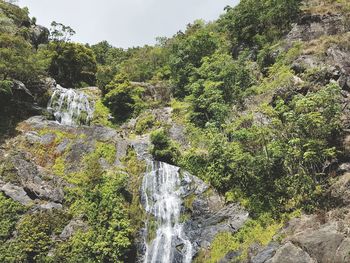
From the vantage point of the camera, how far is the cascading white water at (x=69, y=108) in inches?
A: 1356

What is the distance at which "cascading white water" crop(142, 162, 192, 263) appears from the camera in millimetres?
20492

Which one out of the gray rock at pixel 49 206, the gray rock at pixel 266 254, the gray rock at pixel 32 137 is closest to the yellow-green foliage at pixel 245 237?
the gray rock at pixel 266 254

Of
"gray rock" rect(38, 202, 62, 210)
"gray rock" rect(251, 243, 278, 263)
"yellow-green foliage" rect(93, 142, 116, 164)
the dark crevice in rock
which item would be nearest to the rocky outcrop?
"yellow-green foliage" rect(93, 142, 116, 164)

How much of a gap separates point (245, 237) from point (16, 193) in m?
13.7

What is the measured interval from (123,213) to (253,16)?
25.6m

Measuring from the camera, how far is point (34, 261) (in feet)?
65.3

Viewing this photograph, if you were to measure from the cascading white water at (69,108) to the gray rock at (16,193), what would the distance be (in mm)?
11548

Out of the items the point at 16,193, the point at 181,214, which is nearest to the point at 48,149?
the point at 16,193

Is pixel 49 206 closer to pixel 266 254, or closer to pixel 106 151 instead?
pixel 106 151

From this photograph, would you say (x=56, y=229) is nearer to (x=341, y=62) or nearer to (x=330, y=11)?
(x=341, y=62)

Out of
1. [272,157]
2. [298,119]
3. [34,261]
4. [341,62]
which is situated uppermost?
[341,62]

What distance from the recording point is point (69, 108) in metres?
35.3

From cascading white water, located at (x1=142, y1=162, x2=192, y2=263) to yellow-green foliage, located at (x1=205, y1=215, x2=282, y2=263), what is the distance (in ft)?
5.22

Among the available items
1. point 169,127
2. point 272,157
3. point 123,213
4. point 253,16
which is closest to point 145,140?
point 169,127
